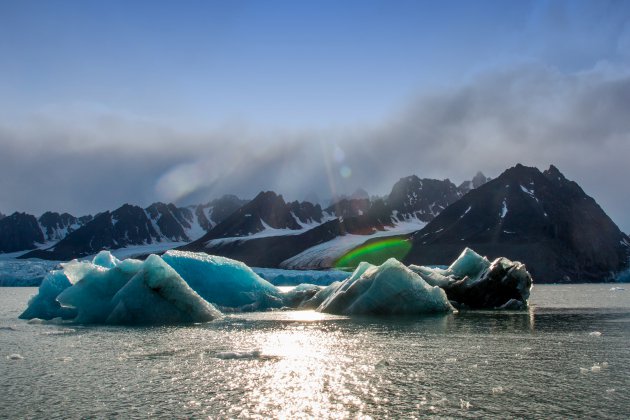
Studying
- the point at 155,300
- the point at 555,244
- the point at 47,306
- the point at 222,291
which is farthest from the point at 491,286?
the point at 555,244

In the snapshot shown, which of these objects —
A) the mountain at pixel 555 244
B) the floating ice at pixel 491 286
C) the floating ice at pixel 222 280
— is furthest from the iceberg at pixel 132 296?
the mountain at pixel 555 244

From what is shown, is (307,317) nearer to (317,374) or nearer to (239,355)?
(239,355)

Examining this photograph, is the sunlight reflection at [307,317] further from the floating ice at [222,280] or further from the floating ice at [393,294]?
the floating ice at [222,280]

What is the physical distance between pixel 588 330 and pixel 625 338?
290 centimetres

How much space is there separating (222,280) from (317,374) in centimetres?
2231

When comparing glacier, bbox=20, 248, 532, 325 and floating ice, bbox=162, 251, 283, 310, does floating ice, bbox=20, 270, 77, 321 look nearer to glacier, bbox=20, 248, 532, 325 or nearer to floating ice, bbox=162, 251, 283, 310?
glacier, bbox=20, 248, 532, 325

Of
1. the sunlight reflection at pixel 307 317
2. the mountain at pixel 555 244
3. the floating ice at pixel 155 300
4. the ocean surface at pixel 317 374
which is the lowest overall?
the sunlight reflection at pixel 307 317

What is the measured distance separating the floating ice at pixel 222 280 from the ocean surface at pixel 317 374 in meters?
11.5

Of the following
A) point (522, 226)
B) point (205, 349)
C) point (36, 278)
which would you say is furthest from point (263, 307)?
point (522, 226)

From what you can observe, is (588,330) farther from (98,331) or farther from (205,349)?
(98,331)

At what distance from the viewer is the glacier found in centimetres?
2461

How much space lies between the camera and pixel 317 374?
1127cm

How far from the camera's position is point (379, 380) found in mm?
10484

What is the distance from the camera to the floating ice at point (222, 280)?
31.4m
